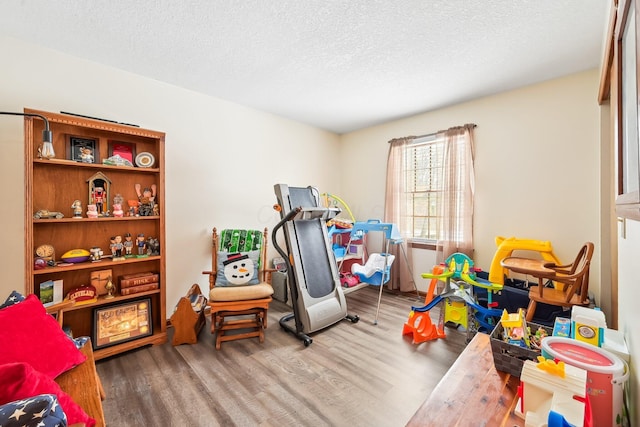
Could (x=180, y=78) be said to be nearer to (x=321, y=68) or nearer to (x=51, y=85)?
(x=51, y=85)

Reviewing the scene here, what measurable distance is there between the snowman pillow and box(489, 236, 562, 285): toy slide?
2.52 m

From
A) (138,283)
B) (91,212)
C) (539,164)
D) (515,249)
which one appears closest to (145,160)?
(91,212)

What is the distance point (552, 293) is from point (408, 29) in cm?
239

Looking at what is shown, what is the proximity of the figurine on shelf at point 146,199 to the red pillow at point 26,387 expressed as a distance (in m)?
1.78

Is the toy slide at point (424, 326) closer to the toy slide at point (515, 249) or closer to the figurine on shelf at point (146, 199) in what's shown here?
the toy slide at point (515, 249)

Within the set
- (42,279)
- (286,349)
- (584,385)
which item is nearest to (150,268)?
(42,279)

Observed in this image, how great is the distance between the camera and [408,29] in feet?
6.51

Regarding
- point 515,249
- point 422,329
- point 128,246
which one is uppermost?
point 128,246

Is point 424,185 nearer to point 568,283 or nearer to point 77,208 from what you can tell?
point 568,283

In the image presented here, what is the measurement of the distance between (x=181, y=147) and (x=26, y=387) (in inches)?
98.1

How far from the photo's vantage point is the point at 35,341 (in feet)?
4.39

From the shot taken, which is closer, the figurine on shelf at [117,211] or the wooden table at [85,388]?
the wooden table at [85,388]

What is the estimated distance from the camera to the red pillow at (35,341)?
126 cm

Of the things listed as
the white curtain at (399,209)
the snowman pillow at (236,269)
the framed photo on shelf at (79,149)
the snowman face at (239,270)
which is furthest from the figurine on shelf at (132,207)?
the white curtain at (399,209)
